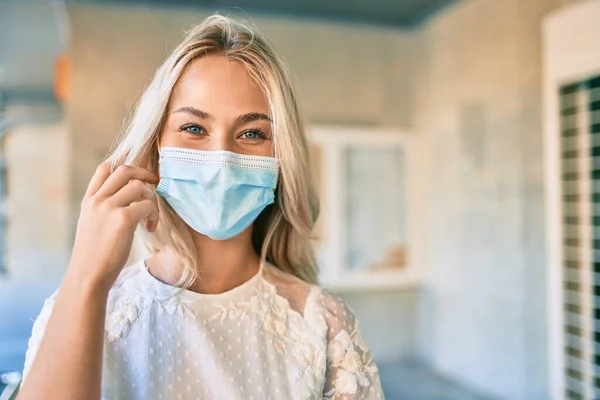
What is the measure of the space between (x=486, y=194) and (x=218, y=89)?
2.75m

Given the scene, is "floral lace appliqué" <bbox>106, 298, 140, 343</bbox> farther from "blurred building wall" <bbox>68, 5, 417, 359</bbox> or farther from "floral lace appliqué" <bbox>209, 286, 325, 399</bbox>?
"blurred building wall" <bbox>68, 5, 417, 359</bbox>

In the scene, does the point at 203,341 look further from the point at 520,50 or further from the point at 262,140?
the point at 520,50

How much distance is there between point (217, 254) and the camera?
3.38ft

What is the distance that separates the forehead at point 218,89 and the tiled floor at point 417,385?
2510 mm

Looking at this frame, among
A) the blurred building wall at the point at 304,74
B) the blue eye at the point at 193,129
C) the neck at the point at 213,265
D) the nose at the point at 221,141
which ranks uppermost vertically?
the blurred building wall at the point at 304,74

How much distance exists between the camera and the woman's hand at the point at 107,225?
0.77 metres

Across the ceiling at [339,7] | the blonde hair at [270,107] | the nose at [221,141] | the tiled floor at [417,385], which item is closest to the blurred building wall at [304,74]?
the ceiling at [339,7]

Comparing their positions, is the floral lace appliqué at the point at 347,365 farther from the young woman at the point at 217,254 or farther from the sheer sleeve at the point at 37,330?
the sheer sleeve at the point at 37,330

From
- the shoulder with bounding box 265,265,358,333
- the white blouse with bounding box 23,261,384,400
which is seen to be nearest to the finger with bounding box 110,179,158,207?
the white blouse with bounding box 23,261,384,400

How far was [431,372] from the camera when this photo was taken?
12.8ft

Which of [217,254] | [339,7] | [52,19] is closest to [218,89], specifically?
[217,254]

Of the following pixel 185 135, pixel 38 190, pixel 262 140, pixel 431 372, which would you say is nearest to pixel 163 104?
pixel 185 135

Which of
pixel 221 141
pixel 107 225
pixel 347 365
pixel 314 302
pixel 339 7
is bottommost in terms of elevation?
pixel 347 365

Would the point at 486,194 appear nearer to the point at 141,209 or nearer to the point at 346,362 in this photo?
the point at 346,362
